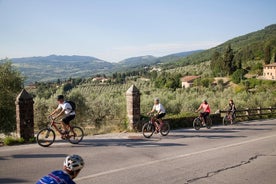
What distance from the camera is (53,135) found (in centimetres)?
1092

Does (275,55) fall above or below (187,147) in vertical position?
above

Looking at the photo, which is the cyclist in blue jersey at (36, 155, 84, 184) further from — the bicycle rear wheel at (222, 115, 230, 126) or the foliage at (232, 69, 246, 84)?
the foliage at (232, 69, 246, 84)

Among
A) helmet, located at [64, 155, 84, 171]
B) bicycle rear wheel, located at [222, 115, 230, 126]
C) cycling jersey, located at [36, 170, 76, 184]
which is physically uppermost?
helmet, located at [64, 155, 84, 171]

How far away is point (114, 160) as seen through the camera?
902 centimetres

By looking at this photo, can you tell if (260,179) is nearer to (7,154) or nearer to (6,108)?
(7,154)

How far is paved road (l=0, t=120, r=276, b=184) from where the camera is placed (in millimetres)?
7500

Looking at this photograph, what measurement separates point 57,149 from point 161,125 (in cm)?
508

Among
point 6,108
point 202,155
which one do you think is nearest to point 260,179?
point 202,155

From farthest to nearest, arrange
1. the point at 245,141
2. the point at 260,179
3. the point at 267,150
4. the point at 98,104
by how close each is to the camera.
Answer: the point at 98,104, the point at 245,141, the point at 267,150, the point at 260,179

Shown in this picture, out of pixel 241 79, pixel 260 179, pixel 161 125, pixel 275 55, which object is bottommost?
pixel 260 179

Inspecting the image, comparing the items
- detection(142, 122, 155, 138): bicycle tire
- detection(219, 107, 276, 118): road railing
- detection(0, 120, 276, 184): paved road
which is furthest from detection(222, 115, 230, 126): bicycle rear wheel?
detection(142, 122, 155, 138): bicycle tire

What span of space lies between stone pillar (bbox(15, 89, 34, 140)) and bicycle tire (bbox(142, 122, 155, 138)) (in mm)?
4622

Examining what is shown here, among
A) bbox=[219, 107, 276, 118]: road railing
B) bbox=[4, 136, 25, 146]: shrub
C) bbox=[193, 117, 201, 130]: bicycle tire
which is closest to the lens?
bbox=[4, 136, 25, 146]: shrub

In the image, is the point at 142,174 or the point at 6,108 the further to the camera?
the point at 6,108
